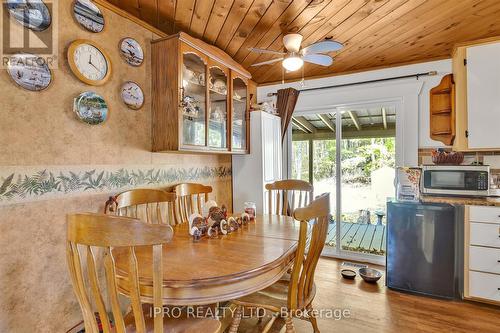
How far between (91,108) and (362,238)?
354 cm

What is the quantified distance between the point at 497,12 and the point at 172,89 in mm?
2710

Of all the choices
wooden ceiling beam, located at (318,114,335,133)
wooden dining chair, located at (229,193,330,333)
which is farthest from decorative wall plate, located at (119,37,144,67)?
wooden ceiling beam, located at (318,114,335,133)

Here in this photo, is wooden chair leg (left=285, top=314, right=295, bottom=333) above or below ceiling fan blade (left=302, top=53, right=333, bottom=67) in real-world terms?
below

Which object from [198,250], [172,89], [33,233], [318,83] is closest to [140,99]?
[172,89]

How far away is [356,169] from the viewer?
3.39 m

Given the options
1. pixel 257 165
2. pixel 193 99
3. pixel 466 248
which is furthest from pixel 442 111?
pixel 193 99

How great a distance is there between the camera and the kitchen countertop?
2.20 m

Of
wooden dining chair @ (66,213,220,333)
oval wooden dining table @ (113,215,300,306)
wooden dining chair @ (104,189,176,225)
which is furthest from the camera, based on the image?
wooden dining chair @ (104,189,176,225)

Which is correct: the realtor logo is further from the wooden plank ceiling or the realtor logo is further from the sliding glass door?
the sliding glass door

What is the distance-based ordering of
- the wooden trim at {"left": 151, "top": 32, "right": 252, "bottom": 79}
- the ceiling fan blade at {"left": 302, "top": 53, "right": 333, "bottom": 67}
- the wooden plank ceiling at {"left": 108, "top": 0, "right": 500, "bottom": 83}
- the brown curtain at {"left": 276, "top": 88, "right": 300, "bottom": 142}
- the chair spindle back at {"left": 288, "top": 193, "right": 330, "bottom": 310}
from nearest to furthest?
the chair spindle back at {"left": 288, "top": 193, "right": 330, "bottom": 310} → the wooden plank ceiling at {"left": 108, "top": 0, "right": 500, "bottom": 83} → the wooden trim at {"left": 151, "top": 32, "right": 252, "bottom": 79} → the ceiling fan blade at {"left": 302, "top": 53, "right": 333, "bottom": 67} → the brown curtain at {"left": 276, "top": 88, "right": 300, "bottom": 142}

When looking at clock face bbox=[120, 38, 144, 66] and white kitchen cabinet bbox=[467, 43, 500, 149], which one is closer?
clock face bbox=[120, 38, 144, 66]

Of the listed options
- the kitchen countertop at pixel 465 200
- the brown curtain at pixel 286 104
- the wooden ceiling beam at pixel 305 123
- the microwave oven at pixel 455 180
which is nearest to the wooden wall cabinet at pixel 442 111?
the microwave oven at pixel 455 180

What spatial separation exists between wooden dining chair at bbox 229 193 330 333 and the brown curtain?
89.4 inches

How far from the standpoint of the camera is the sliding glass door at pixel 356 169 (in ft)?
10.6
